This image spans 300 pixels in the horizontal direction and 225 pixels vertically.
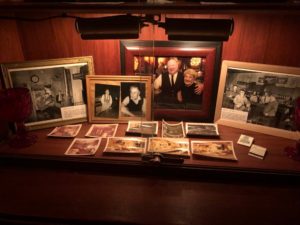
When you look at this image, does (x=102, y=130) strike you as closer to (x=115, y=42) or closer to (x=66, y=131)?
(x=66, y=131)

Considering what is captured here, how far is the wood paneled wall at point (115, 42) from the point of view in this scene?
47.1 inches

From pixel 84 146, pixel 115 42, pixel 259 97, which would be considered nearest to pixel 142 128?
pixel 84 146

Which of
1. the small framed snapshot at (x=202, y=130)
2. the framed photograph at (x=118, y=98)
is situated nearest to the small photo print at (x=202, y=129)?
the small framed snapshot at (x=202, y=130)

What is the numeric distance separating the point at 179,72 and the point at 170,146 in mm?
379

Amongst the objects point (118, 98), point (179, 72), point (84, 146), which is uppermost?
point (179, 72)

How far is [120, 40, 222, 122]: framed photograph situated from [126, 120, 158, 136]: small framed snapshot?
88 millimetres

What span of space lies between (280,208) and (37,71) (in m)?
1.20

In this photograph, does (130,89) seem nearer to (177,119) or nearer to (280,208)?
(177,119)

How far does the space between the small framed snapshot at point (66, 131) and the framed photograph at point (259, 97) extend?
28.6 inches

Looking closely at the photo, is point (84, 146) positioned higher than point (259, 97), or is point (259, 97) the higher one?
point (259, 97)

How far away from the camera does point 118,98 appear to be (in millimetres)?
1359

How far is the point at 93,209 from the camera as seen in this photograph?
0.93 m

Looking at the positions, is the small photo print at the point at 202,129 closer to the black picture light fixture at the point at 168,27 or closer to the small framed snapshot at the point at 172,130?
the small framed snapshot at the point at 172,130

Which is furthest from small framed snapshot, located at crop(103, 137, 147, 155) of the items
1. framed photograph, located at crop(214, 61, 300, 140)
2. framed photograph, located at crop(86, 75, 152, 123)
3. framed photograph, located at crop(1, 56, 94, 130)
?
framed photograph, located at crop(214, 61, 300, 140)
